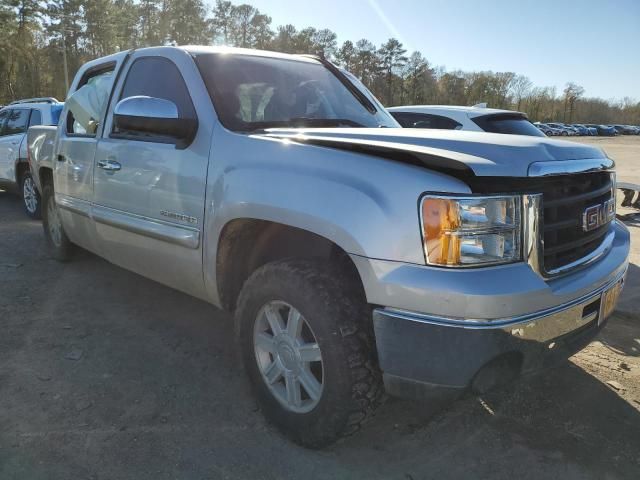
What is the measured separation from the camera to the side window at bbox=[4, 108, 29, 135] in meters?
8.72

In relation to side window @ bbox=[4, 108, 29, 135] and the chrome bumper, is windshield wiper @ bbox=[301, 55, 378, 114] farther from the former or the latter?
side window @ bbox=[4, 108, 29, 135]

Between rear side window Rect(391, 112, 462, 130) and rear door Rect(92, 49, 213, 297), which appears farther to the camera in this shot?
rear side window Rect(391, 112, 462, 130)

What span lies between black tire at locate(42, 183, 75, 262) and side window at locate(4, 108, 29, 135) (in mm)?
3920

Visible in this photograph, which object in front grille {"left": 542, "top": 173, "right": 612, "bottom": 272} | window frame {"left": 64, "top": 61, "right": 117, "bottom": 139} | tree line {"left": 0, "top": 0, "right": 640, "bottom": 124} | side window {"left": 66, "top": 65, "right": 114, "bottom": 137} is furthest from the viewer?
tree line {"left": 0, "top": 0, "right": 640, "bottom": 124}

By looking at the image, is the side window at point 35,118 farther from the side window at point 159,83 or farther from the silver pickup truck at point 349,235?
the silver pickup truck at point 349,235

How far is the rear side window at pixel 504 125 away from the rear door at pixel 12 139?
278 inches

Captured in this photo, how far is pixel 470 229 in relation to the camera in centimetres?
199

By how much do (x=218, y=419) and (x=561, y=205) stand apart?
1939mm

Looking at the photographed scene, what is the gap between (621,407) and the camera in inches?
115

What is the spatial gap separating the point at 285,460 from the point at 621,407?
187cm

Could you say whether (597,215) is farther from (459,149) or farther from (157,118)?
(157,118)

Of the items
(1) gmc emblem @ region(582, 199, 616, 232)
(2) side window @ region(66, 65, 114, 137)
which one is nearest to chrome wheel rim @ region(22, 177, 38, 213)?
(2) side window @ region(66, 65, 114, 137)

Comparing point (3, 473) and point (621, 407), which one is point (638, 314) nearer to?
point (621, 407)

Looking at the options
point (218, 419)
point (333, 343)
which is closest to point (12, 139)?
point (218, 419)
